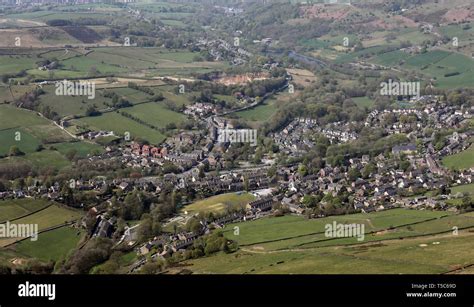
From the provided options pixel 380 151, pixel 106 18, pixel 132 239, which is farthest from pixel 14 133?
pixel 106 18

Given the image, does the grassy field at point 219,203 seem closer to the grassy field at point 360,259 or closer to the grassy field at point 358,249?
the grassy field at point 358,249

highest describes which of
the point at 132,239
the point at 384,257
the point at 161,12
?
the point at 161,12

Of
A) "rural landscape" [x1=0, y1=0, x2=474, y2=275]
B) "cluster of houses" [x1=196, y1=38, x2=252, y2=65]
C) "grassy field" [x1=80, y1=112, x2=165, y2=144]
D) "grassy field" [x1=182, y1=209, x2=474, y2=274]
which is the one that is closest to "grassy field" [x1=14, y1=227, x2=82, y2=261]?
"rural landscape" [x1=0, y1=0, x2=474, y2=275]

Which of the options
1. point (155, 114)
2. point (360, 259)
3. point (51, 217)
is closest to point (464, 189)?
point (360, 259)

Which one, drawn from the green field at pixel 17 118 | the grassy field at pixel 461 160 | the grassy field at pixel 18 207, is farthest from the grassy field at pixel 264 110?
the grassy field at pixel 18 207
